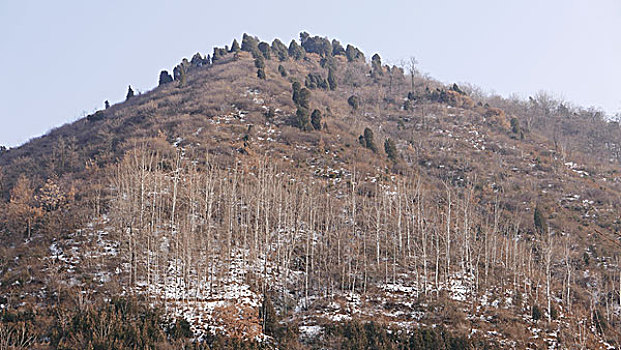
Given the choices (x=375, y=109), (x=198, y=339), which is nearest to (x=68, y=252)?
(x=198, y=339)

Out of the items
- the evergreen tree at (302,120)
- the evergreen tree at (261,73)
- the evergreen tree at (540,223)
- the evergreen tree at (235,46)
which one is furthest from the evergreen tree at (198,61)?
the evergreen tree at (540,223)

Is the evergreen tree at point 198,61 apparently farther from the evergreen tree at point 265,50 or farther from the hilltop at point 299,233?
the hilltop at point 299,233

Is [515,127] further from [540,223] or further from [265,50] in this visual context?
[265,50]

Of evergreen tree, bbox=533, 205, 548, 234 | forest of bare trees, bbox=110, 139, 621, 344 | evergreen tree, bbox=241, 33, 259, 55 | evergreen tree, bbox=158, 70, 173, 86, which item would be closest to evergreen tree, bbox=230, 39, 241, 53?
evergreen tree, bbox=241, 33, 259, 55

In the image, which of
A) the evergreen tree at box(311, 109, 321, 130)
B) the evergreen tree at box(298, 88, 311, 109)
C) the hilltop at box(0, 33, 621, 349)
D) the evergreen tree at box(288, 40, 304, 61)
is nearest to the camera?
the hilltop at box(0, 33, 621, 349)

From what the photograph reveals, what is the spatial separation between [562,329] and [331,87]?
4675 centimetres

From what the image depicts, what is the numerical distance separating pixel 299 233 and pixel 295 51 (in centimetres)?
5782

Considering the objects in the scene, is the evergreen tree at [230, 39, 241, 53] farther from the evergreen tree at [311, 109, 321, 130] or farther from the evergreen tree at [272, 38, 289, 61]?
the evergreen tree at [311, 109, 321, 130]

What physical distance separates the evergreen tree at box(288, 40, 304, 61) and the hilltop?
89.4 feet

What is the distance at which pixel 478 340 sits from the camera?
15422 mm

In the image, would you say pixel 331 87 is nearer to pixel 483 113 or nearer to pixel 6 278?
pixel 483 113

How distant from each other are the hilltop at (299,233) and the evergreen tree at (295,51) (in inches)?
1072

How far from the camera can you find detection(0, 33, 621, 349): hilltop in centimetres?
1588

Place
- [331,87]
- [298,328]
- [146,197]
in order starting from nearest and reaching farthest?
1. [298,328]
2. [146,197]
3. [331,87]
